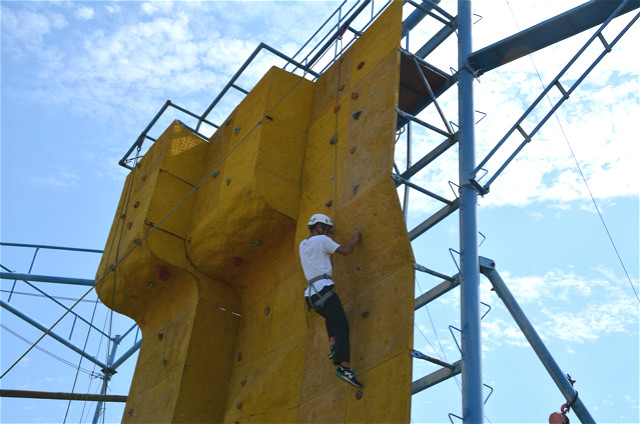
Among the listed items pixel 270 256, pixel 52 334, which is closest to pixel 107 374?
pixel 52 334

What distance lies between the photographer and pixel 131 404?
10.5 m

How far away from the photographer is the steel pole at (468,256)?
638 cm

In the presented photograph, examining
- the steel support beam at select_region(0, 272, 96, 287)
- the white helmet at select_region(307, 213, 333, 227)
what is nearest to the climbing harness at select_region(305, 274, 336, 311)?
the white helmet at select_region(307, 213, 333, 227)

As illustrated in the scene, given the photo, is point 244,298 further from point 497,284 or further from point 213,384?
point 497,284

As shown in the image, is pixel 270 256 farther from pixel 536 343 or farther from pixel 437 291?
pixel 536 343

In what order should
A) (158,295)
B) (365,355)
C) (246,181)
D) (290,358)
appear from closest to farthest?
(365,355) < (290,358) < (246,181) < (158,295)

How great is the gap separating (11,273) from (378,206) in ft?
35.8

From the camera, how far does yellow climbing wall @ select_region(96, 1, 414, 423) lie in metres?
7.20

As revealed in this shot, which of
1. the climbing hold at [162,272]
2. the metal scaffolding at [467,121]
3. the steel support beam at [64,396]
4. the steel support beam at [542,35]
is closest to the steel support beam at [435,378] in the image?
the metal scaffolding at [467,121]

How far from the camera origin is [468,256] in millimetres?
7191

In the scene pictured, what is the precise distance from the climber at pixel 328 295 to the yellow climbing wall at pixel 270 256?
0.21 meters

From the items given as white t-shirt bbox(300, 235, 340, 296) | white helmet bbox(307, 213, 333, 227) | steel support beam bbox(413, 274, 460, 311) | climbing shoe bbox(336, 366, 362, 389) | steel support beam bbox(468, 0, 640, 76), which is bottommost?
climbing shoe bbox(336, 366, 362, 389)

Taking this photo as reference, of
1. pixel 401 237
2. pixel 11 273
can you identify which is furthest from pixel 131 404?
pixel 11 273

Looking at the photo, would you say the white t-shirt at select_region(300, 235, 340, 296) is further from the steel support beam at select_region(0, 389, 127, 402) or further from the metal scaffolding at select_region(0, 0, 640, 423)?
the steel support beam at select_region(0, 389, 127, 402)
